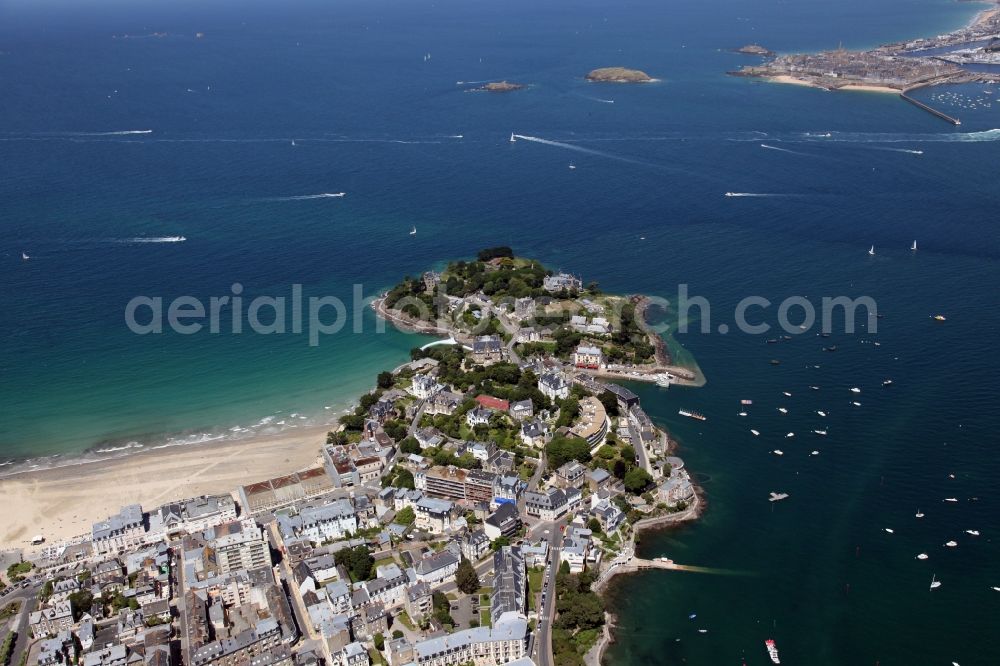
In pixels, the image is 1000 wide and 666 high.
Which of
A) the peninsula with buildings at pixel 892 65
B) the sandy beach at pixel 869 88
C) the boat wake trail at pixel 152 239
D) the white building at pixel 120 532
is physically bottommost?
the white building at pixel 120 532

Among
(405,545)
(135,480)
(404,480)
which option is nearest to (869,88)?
(404,480)

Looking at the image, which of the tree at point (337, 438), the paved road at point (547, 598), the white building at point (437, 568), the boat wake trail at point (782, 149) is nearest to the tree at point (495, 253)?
the tree at point (337, 438)

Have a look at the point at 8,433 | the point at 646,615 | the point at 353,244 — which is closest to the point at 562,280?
the point at 353,244

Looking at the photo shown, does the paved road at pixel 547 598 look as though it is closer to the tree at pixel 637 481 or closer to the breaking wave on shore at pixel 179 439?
the tree at pixel 637 481

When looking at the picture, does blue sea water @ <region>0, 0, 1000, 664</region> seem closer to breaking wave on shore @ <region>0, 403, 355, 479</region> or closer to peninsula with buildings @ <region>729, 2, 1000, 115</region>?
breaking wave on shore @ <region>0, 403, 355, 479</region>

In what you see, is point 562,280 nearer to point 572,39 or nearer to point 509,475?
point 509,475
